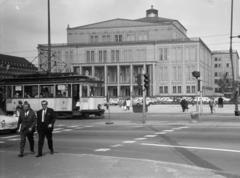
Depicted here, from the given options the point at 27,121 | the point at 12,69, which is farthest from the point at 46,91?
the point at 12,69

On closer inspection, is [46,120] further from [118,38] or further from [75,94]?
[118,38]

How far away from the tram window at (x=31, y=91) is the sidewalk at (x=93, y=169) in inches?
919

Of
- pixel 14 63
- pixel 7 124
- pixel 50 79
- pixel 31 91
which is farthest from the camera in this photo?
pixel 14 63

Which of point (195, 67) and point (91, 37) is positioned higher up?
point (91, 37)

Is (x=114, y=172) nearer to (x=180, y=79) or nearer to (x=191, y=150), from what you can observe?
(x=191, y=150)

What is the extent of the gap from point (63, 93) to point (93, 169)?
79.5 feet

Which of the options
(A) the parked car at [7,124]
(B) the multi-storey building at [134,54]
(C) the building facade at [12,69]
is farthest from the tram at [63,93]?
(B) the multi-storey building at [134,54]

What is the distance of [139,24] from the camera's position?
126m

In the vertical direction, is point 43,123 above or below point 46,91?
below

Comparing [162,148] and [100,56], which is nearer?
[162,148]

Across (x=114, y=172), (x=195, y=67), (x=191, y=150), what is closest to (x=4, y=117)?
(x=191, y=150)

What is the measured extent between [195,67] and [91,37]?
31422 mm

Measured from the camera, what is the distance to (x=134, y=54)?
12281cm

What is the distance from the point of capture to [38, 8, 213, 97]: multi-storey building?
120438 millimetres
